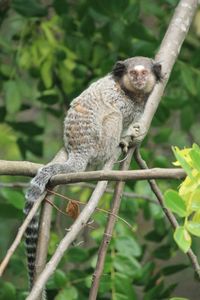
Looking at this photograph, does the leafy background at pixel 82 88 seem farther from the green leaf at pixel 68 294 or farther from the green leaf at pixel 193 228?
the green leaf at pixel 193 228

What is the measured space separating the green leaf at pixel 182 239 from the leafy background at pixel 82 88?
1.79 meters

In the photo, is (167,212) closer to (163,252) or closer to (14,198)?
(14,198)

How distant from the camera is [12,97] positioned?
4594 millimetres

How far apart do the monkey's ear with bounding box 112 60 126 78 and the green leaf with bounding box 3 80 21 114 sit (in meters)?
0.59

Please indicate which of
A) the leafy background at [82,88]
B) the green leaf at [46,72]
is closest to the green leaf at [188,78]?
the leafy background at [82,88]

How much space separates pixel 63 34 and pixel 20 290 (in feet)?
5.67

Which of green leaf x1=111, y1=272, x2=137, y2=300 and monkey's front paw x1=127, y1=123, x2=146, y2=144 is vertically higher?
monkey's front paw x1=127, y1=123, x2=146, y2=144

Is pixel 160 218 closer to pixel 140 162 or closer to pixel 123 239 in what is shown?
pixel 123 239

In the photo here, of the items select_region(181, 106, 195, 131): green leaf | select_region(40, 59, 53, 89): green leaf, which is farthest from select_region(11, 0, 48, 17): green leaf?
select_region(181, 106, 195, 131): green leaf

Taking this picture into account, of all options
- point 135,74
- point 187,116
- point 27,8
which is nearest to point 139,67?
point 135,74

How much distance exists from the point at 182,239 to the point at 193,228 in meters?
0.07

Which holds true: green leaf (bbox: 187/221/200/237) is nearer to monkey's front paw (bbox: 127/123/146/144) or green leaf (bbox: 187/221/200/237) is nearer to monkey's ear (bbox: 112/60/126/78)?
monkey's front paw (bbox: 127/123/146/144)

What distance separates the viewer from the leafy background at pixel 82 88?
414 cm

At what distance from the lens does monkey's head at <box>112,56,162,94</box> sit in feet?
14.3
